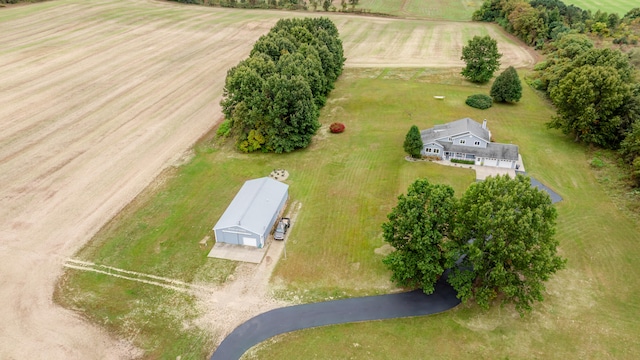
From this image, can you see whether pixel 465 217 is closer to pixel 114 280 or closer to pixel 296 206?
pixel 296 206

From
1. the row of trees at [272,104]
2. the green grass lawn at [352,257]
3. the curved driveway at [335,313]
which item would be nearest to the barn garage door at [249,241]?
the green grass lawn at [352,257]

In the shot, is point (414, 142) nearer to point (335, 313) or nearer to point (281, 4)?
point (335, 313)

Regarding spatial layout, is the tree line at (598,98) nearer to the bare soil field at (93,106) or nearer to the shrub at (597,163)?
the shrub at (597,163)

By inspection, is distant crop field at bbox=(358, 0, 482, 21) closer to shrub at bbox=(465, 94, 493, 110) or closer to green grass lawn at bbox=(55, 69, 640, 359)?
shrub at bbox=(465, 94, 493, 110)

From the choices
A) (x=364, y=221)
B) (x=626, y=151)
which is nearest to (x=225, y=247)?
(x=364, y=221)

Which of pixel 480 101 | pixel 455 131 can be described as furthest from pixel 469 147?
pixel 480 101
